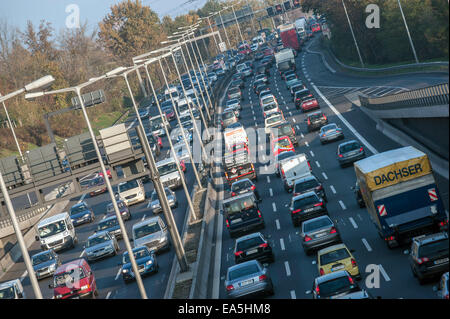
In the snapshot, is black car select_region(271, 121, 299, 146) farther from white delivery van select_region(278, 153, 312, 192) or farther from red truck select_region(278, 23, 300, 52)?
red truck select_region(278, 23, 300, 52)

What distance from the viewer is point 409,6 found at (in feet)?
252

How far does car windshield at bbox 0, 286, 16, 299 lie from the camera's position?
3175 centimetres

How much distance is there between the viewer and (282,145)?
1816 inches

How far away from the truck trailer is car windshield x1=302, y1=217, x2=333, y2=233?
2475 mm

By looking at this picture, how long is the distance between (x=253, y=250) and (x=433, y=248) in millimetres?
9107

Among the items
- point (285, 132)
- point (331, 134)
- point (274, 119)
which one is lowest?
point (331, 134)

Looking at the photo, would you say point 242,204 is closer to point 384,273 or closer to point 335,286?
point 384,273

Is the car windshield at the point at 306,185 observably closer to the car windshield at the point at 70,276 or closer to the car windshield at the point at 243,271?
the car windshield at the point at 70,276

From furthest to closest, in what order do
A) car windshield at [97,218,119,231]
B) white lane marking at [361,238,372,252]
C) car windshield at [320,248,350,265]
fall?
car windshield at [97,218,119,231] → white lane marking at [361,238,372,252] → car windshield at [320,248,350,265]

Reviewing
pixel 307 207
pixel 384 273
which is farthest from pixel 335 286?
pixel 307 207

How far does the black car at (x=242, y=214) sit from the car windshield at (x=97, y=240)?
29.6 feet

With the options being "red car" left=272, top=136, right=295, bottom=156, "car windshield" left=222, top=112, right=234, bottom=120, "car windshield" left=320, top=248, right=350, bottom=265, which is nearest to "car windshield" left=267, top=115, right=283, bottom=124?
"red car" left=272, top=136, right=295, bottom=156

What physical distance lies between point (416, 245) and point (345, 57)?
8790 cm

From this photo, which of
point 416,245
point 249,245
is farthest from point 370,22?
point 416,245
